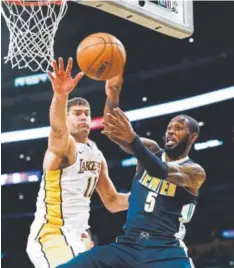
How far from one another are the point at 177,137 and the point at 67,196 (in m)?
0.89

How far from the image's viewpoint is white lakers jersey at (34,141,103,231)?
15.0ft

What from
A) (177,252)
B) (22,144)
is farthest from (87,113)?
(22,144)

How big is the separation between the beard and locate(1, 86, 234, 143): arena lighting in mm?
9532

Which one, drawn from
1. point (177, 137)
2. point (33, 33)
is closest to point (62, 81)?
point (177, 137)

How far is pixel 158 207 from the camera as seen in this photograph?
174 inches

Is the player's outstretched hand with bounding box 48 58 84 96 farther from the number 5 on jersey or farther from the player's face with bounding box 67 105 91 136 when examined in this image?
the number 5 on jersey

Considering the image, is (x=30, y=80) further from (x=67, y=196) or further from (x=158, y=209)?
(x=158, y=209)

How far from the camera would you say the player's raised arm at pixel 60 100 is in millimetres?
4285

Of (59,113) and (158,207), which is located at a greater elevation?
(59,113)

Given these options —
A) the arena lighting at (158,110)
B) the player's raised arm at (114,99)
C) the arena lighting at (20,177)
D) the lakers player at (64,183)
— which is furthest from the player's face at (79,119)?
the arena lighting at (20,177)

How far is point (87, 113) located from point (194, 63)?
9834mm

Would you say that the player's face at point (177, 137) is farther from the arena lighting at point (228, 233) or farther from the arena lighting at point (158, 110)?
the arena lighting at point (228, 233)

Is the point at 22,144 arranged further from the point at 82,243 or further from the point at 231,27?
the point at 82,243

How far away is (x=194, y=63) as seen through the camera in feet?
47.2
